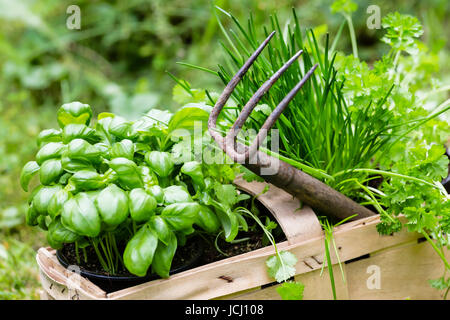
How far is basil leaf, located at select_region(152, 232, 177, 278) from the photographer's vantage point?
2.55 ft

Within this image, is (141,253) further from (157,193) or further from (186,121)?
(186,121)

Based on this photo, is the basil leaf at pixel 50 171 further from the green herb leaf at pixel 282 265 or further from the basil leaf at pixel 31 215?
the green herb leaf at pixel 282 265

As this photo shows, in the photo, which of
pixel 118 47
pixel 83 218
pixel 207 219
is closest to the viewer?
Result: pixel 83 218

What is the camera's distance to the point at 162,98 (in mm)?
2430

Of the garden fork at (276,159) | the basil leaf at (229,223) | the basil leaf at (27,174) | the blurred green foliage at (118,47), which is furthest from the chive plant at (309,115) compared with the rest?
the blurred green foliage at (118,47)

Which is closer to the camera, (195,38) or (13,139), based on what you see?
(13,139)

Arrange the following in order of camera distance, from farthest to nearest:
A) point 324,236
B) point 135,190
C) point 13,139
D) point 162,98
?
point 162,98 → point 13,139 → point 324,236 → point 135,190

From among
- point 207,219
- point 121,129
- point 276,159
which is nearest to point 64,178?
point 121,129

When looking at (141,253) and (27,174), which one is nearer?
(141,253)

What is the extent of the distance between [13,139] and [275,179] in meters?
1.50

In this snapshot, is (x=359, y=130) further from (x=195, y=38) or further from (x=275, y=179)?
(x=195, y=38)

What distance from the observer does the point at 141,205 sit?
743 mm

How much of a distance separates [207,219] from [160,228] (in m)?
0.10

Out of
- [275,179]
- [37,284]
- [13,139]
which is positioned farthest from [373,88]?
[13,139]
